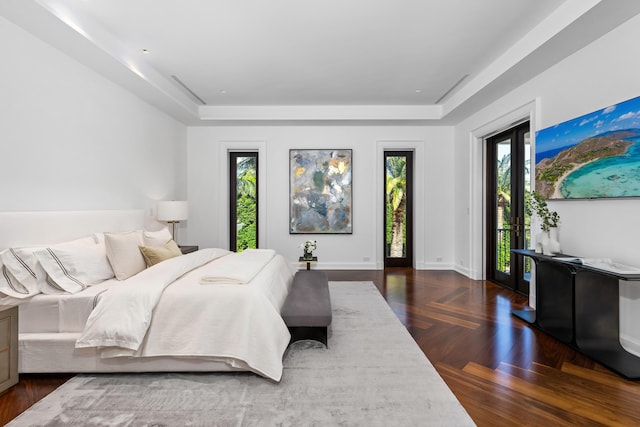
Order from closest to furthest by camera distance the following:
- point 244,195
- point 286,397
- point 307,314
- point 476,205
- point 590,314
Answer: point 286,397 → point 307,314 → point 590,314 → point 476,205 → point 244,195

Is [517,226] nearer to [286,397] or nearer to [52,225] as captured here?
[286,397]

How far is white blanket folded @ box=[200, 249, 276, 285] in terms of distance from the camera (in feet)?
7.68

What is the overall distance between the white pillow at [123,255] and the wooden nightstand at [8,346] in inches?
29.3

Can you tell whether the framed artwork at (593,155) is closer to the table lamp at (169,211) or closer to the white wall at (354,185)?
the white wall at (354,185)

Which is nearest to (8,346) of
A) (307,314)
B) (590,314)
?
(307,314)

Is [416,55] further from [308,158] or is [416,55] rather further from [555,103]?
[308,158]

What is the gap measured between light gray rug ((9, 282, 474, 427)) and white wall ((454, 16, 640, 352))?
186cm

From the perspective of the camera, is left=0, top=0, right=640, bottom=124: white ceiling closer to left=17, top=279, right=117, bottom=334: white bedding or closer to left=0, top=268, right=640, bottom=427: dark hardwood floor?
left=17, top=279, right=117, bottom=334: white bedding

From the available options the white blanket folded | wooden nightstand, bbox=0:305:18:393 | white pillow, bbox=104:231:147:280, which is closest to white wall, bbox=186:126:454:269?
the white blanket folded

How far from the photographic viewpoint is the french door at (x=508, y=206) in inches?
161

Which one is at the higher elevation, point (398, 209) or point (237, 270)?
point (398, 209)

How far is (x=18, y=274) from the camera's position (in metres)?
2.17

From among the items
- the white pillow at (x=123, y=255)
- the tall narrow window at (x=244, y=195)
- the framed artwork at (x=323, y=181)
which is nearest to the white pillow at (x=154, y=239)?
the white pillow at (x=123, y=255)

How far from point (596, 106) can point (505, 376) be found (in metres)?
2.46
